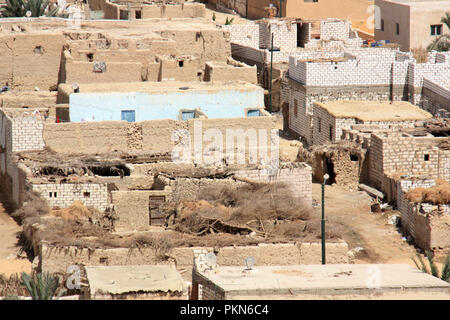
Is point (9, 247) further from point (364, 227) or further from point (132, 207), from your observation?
point (364, 227)

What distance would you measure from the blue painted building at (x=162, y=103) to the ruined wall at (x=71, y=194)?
231 inches

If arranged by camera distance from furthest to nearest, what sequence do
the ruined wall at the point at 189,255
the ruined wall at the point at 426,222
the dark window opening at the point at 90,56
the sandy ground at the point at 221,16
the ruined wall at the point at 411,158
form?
the sandy ground at the point at 221,16 → the dark window opening at the point at 90,56 → the ruined wall at the point at 411,158 → the ruined wall at the point at 426,222 → the ruined wall at the point at 189,255

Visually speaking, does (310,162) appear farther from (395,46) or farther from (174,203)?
(395,46)

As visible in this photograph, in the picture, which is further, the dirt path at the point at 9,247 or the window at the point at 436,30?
the window at the point at 436,30

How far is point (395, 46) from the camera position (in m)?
54.1

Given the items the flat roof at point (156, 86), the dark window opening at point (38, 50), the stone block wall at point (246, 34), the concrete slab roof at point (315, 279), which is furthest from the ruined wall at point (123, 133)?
the stone block wall at point (246, 34)

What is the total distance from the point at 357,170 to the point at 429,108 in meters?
6.63

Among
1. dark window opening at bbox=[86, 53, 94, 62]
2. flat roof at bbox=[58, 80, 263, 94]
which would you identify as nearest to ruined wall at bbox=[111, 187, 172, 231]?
flat roof at bbox=[58, 80, 263, 94]

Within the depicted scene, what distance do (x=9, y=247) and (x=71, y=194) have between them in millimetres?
1940

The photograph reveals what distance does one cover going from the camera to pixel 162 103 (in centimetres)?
4178

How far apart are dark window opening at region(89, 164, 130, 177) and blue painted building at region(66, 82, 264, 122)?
13.0 feet

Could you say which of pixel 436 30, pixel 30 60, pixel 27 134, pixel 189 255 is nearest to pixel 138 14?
pixel 30 60

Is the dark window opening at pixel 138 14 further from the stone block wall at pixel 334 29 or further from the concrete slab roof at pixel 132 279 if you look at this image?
the concrete slab roof at pixel 132 279

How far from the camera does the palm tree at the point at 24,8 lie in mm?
59312
